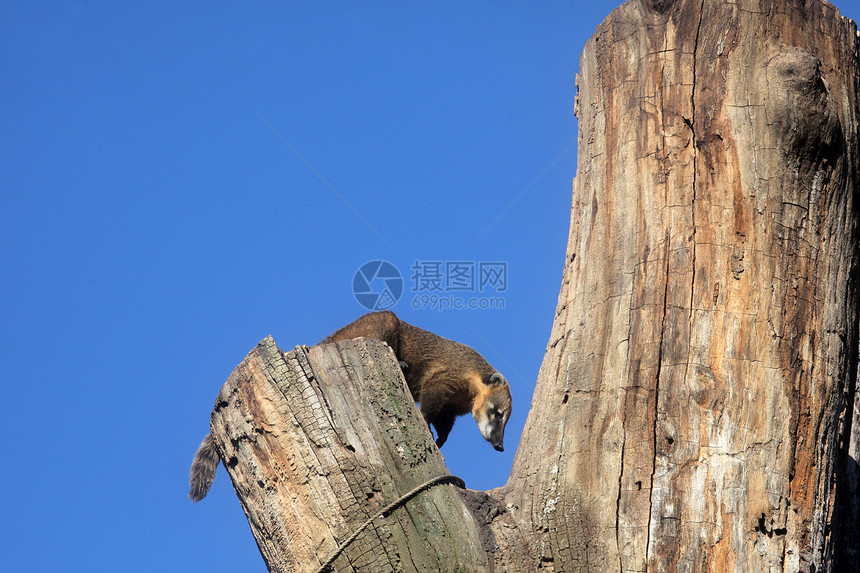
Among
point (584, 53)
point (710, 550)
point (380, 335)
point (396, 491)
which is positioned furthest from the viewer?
point (380, 335)

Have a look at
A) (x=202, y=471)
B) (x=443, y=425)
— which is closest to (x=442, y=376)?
(x=443, y=425)

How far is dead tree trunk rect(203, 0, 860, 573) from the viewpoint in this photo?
313 centimetres

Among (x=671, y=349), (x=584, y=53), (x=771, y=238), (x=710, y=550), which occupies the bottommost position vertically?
(x=710, y=550)

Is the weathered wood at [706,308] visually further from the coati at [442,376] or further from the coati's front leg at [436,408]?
the coati's front leg at [436,408]

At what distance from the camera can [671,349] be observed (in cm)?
331

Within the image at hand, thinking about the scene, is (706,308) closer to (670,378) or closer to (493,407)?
(670,378)

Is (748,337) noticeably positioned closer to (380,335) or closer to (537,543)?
(537,543)

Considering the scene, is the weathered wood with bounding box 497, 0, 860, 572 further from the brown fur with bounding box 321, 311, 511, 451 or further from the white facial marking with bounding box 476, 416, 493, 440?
the white facial marking with bounding box 476, 416, 493, 440

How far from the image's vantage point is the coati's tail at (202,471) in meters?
5.28

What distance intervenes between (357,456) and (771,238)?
2057mm

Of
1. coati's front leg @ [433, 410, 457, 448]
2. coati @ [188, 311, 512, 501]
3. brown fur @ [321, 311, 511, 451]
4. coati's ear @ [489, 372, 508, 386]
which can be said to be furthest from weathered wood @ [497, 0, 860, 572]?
coati's ear @ [489, 372, 508, 386]

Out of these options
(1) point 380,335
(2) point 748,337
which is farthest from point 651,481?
(1) point 380,335

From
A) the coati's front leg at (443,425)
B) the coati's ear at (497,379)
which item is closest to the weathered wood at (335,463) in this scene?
the coati's front leg at (443,425)

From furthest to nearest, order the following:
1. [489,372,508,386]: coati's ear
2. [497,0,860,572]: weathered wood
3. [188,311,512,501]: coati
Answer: [489,372,508,386]: coati's ear → [188,311,512,501]: coati → [497,0,860,572]: weathered wood
